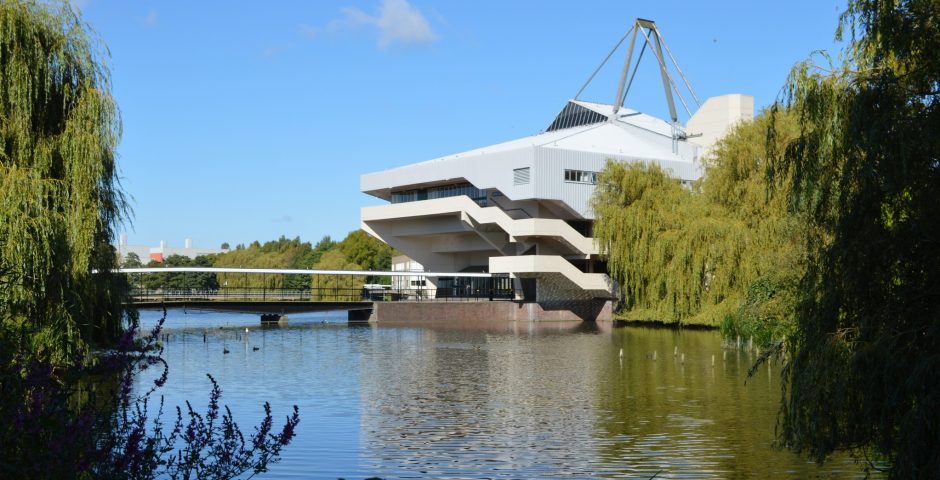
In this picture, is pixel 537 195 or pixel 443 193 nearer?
pixel 537 195

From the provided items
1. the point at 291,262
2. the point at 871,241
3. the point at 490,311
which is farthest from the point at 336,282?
the point at 871,241

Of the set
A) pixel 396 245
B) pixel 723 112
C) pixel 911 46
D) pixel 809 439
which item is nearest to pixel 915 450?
pixel 809 439

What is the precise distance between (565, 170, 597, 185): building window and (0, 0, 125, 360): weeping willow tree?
134ft

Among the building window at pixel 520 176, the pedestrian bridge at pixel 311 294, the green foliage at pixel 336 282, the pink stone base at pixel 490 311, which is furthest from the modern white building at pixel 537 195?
the green foliage at pixel 336 282

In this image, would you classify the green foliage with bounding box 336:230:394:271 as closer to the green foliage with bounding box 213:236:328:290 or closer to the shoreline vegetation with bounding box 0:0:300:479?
the green foliage with bounding box 213:236:328:290

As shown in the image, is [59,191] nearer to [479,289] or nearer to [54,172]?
[54,172]

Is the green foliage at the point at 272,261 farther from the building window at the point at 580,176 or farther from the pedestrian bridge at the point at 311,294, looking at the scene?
the building window at the point at 580,176

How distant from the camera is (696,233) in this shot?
153 feet

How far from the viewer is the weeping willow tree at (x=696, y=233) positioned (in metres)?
44.2

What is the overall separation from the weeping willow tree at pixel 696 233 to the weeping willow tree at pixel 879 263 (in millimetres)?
27872

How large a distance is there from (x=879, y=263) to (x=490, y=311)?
4793 centimetres

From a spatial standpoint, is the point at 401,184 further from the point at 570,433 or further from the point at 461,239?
the point at 570,433

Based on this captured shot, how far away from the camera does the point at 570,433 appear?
18.2 meters

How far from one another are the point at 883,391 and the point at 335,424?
11278mm
